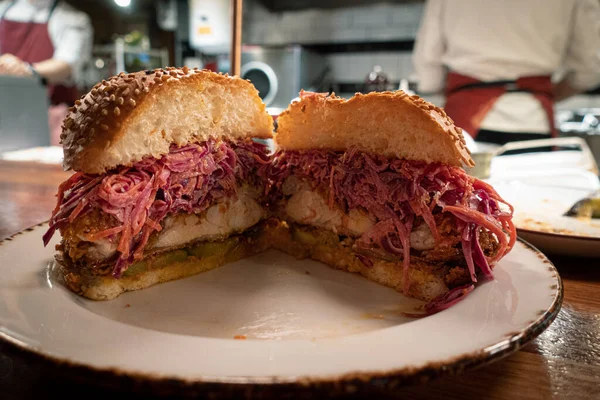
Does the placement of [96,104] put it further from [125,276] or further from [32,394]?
[32,394]

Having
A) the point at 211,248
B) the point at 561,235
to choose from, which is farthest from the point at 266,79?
the point at 561,235

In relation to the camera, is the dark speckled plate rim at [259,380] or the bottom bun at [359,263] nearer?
the dark speckled plate rim at [259,380]

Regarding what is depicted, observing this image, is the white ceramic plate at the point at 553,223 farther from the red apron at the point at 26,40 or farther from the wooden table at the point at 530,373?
the red apron at the point at 26,40

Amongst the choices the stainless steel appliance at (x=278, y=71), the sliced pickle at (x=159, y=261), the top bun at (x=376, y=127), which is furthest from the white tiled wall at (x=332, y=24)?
the sliced pickle at (x=159, y=261)

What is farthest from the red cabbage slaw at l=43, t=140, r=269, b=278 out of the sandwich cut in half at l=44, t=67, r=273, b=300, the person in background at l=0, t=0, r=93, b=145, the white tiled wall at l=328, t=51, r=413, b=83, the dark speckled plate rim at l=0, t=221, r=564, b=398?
the white tiled wall at l=328, t=51, r=413, b=83

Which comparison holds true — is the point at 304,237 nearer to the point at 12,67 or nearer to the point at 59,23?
the point at 12,67

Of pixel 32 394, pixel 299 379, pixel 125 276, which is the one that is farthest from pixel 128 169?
pixel 299 379

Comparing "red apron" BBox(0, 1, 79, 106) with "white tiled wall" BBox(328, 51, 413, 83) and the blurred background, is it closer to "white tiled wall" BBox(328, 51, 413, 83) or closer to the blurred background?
the blurred background
